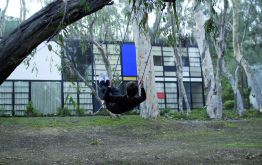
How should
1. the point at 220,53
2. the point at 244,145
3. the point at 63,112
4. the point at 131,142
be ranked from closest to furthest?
1. the point at 244,145
2. the point at 131,142
3. the point at 220,53
4. the point at 63,112

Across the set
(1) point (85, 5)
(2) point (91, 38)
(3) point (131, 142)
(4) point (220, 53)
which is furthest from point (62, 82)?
(1) point (85, 5)

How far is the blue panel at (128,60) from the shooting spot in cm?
2816

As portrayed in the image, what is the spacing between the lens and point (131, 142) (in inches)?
560

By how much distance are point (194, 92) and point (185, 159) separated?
21406 millimetres

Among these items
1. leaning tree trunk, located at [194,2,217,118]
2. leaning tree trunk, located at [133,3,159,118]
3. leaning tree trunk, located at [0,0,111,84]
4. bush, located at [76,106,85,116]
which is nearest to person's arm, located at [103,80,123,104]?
leaning tree trunk, located at [0,0,111,84]

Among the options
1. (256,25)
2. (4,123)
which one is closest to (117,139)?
(4,123)

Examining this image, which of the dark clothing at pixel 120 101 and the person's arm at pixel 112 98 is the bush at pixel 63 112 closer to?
the dark clothing at pixel 120 101

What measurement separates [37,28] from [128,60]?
2352 centimetres

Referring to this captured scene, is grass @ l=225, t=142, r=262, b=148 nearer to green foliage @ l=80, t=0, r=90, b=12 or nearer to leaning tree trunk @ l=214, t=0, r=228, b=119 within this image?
leaning tree trunk @ l=214, t=0, r=228, b=119

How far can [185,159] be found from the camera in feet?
33.3

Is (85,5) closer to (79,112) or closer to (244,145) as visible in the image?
(244,145)

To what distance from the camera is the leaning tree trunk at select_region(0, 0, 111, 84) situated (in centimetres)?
481

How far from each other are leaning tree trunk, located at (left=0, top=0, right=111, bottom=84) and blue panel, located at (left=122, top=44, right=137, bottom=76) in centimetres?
2307

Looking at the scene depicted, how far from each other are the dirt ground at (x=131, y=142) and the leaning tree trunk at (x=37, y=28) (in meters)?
5.37
